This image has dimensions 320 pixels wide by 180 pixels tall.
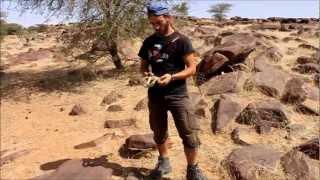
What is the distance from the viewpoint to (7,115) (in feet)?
31.3

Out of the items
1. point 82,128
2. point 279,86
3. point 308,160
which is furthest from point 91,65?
point 308,160

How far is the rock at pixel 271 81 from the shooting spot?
8257 mm

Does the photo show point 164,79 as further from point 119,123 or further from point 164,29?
point 119,123

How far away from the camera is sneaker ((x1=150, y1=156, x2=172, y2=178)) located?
540 cm

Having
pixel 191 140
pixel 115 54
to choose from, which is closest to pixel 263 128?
pixel 191 140

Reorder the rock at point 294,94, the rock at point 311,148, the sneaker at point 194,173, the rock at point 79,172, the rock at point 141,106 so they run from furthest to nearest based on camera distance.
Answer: the rock at point 141,106 < the rock at point 294,94 < the rock at point 311,148 < the rock at point 79,172 < the sneaker at point 194,173

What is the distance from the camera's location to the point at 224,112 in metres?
7.36

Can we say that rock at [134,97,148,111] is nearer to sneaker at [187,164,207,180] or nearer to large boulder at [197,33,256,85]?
large boulder at [197,33,256,85]

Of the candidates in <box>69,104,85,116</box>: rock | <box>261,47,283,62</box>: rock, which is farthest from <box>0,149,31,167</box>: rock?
<box>261,47,283,62</box>: rock

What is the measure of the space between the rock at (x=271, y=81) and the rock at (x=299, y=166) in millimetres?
2508

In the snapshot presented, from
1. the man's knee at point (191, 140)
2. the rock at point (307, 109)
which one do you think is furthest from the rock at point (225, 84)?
the man's knee at point (191, 140)

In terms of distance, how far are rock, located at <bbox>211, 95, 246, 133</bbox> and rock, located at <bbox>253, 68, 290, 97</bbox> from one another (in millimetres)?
792

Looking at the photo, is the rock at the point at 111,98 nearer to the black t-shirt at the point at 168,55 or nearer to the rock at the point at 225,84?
the rock at the point at 225,84

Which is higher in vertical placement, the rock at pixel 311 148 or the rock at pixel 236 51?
the rock at pixel 236 51
